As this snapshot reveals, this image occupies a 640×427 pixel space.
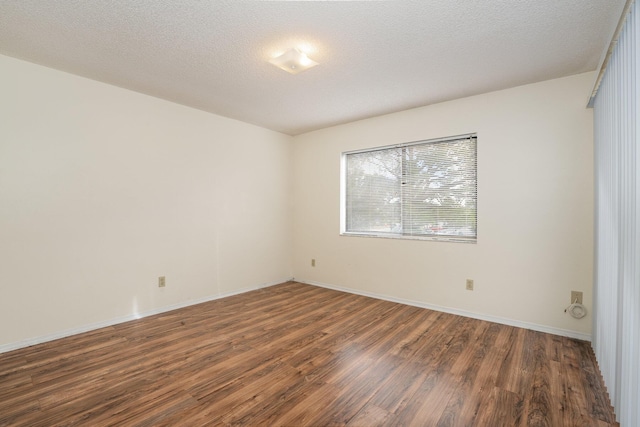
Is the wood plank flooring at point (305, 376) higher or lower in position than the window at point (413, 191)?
lower

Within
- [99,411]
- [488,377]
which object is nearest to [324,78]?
[488,377]

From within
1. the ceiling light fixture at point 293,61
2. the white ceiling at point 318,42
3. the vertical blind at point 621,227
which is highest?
the white ceiling at point 318,42

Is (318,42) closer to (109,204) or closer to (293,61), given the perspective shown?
(293,61)

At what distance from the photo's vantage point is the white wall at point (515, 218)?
276cm

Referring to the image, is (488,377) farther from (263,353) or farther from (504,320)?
(263,353)

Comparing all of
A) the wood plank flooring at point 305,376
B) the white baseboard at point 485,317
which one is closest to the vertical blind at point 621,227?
the wood plank flooring at point 305,376

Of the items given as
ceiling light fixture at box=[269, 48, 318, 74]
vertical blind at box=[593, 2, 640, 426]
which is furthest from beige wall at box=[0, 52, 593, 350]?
ceiling light fixture at box=[269, 48, 318, 74]

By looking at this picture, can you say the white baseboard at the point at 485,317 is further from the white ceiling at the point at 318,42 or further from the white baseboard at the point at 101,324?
the white ceiling at the point at 318,42

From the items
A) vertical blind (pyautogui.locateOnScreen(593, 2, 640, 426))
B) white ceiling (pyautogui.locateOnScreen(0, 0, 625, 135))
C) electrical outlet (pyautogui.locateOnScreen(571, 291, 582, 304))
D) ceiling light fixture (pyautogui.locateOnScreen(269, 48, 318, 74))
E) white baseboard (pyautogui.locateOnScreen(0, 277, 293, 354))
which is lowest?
white baseboard (pyautogui.locateOnScreen(0, 277, 293, 354))

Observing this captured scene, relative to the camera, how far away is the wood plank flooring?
170 cm

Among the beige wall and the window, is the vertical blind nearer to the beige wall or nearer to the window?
the beige wall

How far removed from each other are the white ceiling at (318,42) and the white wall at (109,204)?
40 centimetres

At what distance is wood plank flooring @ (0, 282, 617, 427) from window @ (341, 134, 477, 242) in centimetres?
118

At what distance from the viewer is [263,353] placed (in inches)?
97.0
